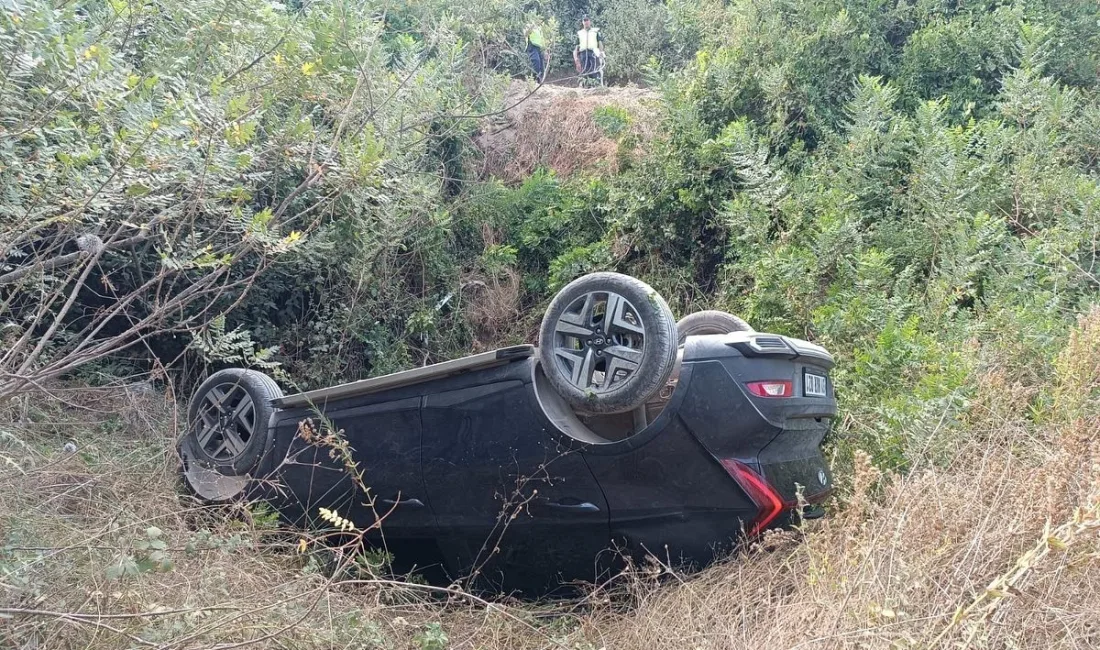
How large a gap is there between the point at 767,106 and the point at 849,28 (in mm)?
1293

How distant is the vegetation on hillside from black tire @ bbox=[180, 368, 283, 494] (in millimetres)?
216

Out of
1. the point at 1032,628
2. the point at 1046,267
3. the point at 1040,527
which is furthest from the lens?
the point at 1046,267

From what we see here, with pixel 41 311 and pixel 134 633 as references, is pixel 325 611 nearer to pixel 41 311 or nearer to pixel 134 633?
pixel 134 633

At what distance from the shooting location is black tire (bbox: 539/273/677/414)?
4.24 metres

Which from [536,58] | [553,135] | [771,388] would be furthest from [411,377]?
[536,58]

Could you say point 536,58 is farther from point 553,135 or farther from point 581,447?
point 581,447

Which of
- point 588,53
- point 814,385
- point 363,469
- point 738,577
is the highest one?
point 588,53

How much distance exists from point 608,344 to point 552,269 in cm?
535

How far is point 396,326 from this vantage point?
9.51 m

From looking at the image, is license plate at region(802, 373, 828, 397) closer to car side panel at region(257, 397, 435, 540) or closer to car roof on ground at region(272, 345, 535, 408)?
car roof on ground at region(272, 345, 535, 408)

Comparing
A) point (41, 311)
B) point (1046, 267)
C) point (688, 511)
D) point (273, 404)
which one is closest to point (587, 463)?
point (688, 511)

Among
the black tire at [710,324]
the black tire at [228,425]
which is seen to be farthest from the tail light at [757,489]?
the black tire at [228,425]

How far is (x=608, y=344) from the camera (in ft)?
14.5

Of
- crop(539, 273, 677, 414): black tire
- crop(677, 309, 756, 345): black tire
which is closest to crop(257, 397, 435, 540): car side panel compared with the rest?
crop(539, 273, 677, 414): black tire
